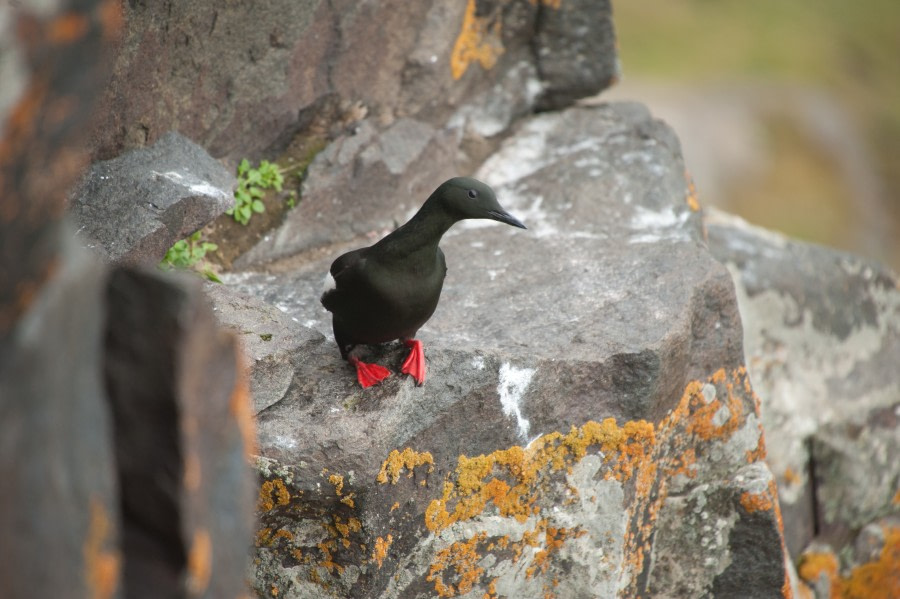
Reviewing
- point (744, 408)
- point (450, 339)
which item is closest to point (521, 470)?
point (450, 339)

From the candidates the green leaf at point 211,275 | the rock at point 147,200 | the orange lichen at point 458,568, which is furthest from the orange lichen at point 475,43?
the orange lichen at point 458,568

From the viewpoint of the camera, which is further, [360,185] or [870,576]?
[870,576]

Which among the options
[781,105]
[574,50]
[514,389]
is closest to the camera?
[514,389]

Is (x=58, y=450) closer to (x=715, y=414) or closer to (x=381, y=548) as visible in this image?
(x=381, y=548)

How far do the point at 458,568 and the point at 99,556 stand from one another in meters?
2.31

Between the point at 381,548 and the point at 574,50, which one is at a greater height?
the point at 574,50

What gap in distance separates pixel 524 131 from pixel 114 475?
5.08 m

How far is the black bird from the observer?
154 inches

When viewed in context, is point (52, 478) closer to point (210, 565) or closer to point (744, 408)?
point (210, 565)

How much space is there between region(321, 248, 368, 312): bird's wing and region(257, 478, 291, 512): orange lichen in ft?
2.77

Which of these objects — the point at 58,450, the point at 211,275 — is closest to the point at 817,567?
the point at 211,275

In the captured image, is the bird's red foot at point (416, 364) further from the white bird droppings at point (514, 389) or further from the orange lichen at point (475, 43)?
the orange lichen at point (475, 43)

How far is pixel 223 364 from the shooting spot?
2271 millimetres

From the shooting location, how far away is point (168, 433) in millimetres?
2086
